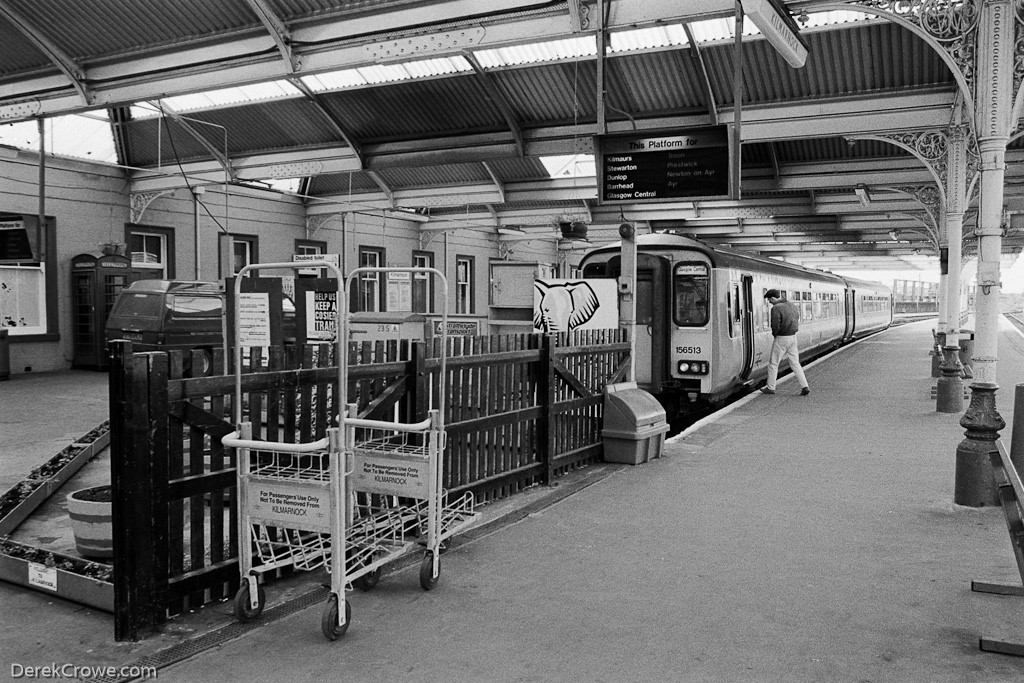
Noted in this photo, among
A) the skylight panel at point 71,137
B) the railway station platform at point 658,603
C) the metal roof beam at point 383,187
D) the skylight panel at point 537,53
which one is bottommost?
the railway station platform at point 658,603

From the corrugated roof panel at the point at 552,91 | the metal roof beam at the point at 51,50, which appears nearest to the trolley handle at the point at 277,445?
the metal roof beam at the point at 51,50

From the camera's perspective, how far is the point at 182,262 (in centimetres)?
2016

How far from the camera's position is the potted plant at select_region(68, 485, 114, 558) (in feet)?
15.8

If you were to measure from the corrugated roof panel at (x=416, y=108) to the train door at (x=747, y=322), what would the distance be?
5.27 metres

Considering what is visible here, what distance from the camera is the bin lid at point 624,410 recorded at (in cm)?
860

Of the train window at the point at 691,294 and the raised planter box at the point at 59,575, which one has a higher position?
the train window at the point at 691,294

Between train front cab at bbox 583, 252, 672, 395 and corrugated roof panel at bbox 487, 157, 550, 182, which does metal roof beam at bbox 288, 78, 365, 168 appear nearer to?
corrugated roof panel at bbox 487, 157, 550, 182

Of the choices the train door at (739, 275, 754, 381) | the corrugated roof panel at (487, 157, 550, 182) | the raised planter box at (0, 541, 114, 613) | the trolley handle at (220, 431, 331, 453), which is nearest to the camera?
the trolley handle at (220, 431, 331, 453)

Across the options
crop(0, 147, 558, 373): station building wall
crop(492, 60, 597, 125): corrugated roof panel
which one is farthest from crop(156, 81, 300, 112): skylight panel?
crop(492, 60, 597, 125): corrugated roof panel

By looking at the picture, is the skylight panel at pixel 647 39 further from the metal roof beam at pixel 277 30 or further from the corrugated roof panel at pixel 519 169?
the corrugated roof panel at pixel 519 169

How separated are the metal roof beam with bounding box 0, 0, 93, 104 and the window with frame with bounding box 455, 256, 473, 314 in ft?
61.3

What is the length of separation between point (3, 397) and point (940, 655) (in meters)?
14.3

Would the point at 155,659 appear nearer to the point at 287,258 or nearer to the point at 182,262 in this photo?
the point at 182,262

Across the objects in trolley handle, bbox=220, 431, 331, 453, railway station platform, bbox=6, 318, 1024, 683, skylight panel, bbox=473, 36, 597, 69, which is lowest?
railway station platform, bbox=6, 318, 1024, 683
